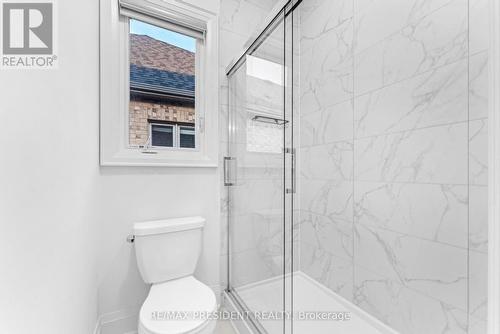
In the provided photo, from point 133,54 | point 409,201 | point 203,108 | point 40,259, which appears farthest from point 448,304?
point 133,54

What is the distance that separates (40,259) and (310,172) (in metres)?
1.72

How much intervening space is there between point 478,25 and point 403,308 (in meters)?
1.42

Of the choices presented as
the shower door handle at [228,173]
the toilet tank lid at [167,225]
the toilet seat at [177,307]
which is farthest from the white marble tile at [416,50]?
the toilet seat at [177,307]

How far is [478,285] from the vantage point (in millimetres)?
1013

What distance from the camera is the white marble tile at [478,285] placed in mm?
991

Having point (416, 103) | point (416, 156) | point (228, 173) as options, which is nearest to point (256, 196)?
point (228, 173)

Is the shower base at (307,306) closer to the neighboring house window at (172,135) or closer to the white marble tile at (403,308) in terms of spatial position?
the white marble tile at (403,308)

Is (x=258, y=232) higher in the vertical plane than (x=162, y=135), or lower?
lower

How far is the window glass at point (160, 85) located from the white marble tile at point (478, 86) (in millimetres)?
1551

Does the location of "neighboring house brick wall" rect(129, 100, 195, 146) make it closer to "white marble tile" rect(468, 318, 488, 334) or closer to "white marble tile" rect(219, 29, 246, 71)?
"white marble tile" rect(219, 29, 246, 71)

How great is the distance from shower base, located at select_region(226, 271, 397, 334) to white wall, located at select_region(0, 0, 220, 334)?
403mm

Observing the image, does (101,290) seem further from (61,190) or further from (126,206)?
(61,190)

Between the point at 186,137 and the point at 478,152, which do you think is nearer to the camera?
the point at 478,152

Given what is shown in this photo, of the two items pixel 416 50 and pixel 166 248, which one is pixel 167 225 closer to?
pixel 166 248
